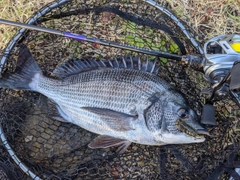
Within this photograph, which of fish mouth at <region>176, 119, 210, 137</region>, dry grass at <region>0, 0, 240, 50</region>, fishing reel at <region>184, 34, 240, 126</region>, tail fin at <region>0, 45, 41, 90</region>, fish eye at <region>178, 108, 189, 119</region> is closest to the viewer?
fishing reel at <region>184, 34, 240, 126</region>

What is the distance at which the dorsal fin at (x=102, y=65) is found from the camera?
2.76 m

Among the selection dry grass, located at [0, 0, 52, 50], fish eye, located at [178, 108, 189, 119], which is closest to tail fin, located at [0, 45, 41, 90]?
dry grass, located at [0, 0, 52, 50]

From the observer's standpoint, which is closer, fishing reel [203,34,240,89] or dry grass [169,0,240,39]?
fishing reel [203,34,240,89]

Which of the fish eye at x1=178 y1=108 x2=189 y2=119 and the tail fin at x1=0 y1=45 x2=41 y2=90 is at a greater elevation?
the tail fin at x1=0 y1=45 x2=41 y2=90

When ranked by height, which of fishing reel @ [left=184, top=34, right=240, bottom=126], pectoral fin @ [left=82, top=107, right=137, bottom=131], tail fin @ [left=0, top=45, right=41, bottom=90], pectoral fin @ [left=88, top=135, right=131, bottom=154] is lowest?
pectoral fin @ [left=88, top=135, right=131, bottom=154]

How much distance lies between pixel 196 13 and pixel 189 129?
137cm

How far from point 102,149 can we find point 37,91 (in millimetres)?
811

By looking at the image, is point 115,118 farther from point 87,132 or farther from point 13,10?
point 13,10

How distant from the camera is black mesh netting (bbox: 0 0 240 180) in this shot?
2.91 meters

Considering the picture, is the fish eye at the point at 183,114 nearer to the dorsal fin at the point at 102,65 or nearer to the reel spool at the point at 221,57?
the reel spool at the point at 221,57

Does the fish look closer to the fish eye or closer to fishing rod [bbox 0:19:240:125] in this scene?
the fish eye

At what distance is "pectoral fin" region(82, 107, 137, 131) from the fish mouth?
1.17ft

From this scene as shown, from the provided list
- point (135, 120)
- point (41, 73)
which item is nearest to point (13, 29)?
point (41, 73)

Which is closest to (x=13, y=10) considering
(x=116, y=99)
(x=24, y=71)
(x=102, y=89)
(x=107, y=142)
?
(x=24, y=71)
